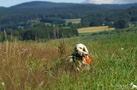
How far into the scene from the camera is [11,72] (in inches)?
174

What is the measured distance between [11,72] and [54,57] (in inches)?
81.9

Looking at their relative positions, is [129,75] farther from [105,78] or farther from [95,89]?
[95,89]

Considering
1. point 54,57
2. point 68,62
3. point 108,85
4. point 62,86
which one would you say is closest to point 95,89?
point 108,85

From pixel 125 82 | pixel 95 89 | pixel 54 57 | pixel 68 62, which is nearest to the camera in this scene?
pixel 95 89

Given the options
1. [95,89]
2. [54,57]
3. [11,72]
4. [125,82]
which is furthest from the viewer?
[54,57]

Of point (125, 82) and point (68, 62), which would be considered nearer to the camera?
point (125, 82)

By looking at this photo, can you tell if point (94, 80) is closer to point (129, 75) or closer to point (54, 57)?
point (129, 75)

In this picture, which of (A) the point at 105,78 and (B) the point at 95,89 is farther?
(A) the point at 105,78

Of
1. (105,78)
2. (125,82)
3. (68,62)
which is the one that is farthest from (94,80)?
(68,62)

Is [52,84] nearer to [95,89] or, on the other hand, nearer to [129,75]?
[95,89]

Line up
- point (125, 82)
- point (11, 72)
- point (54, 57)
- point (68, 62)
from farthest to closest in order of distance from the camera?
point (54, 57)
point (68, 62)
point (11, 72)
point (125, 82)

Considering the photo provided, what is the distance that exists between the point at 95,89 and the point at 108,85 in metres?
0.27

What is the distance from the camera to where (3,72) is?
4.39 m

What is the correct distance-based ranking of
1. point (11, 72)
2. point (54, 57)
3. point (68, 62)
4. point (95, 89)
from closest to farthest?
point (95, 89) < point (11, 72) < point (68, 62) < point (54, 57)
